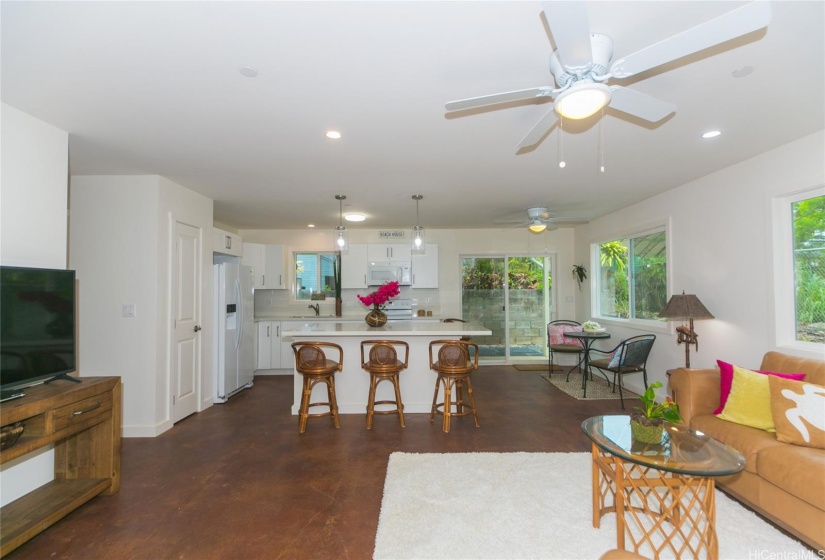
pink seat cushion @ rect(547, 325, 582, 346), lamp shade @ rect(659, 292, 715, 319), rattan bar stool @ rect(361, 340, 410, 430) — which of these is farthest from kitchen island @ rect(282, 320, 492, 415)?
pink seat cushion @ rect(547, 325, 582, 346)

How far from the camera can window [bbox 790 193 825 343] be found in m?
2.97

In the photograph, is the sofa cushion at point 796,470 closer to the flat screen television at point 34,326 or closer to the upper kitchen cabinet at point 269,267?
the flat screen television at point 34,326

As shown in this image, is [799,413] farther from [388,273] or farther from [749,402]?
[388,273]

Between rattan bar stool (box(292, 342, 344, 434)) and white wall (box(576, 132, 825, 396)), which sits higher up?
white wall (box(576, 132, 825, 396))

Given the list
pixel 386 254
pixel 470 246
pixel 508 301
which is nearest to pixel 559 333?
pixel 508 301

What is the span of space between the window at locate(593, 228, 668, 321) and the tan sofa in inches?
80.4

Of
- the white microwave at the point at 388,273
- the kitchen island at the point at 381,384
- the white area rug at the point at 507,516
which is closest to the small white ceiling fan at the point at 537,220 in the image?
the kitchen island at the point at 381,384

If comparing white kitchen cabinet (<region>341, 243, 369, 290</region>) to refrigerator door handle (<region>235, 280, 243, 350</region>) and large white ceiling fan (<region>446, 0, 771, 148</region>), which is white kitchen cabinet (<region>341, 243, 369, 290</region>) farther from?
large white ceiling fan (<region>446, 0, 771, 148</region>)

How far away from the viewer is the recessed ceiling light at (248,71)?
6.52 ft

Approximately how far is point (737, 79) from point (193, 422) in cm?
528

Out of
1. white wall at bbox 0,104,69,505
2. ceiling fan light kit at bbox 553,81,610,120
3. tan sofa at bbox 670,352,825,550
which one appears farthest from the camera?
white wall at bbox 0,104,69,505

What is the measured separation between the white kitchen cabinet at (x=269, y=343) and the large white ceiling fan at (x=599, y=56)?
213 inches

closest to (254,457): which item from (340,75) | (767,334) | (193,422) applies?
(193,422)

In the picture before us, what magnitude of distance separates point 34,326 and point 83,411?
1.92 ft
